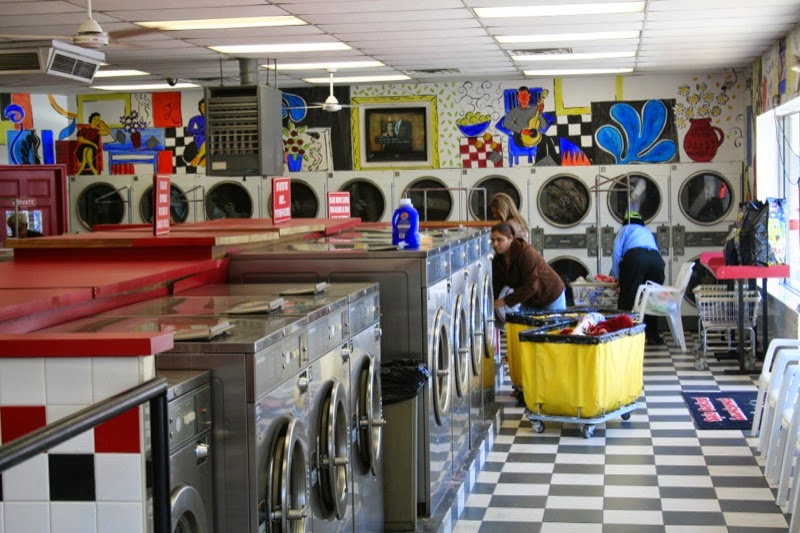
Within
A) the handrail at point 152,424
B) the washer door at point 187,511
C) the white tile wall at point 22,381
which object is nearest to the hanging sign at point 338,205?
the washer door at point 187,511

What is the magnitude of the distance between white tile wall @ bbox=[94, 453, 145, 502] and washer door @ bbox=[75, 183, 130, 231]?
36.7 ft

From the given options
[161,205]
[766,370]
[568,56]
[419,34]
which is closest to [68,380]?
[161,205]

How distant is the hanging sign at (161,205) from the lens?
513 centimetres

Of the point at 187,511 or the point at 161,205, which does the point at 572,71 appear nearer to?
the point at 161,205

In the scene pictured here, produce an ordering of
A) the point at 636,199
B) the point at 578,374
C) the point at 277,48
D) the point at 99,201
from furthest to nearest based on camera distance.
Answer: the point at 99,201
the point at 636,199
the point at 277,48
the point at 578,374

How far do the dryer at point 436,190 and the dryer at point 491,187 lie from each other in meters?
0.10

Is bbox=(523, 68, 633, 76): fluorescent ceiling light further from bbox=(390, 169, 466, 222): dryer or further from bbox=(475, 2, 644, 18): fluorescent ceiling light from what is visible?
bbox=(475, 2, 644, 18): fluorescent ceiling light

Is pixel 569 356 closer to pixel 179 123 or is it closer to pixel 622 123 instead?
pixel 622 123

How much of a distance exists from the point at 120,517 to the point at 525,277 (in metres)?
6.12

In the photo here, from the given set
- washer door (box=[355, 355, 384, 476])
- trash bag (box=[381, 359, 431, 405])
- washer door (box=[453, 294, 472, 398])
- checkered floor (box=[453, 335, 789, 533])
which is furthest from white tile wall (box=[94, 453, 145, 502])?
washer door (box=[453, 294, 472, 398])

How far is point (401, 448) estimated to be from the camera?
195 inches

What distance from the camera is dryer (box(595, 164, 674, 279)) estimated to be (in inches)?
478

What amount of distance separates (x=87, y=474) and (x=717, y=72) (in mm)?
11186

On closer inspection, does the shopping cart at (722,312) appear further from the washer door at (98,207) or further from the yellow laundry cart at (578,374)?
the washer door at (98,207)
